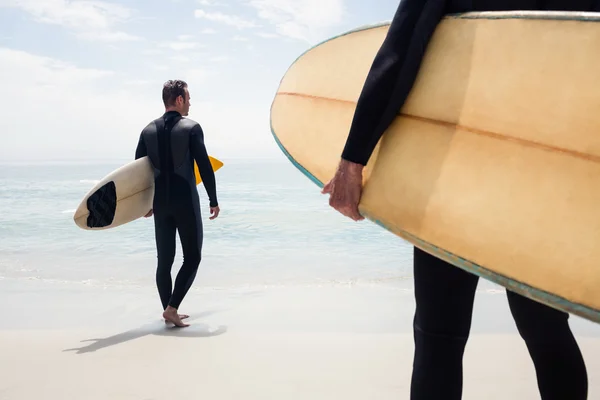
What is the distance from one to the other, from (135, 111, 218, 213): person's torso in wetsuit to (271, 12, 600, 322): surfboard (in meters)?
2.81

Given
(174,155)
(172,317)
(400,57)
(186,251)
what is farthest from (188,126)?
(400,57)

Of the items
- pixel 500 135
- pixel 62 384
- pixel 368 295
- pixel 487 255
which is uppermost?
pixel 500 135

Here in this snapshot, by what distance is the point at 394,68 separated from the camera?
3.99 feet

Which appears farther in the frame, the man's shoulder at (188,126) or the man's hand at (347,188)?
the man's shoulder at (188,126)

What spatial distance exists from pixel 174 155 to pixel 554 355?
3151 millimetres

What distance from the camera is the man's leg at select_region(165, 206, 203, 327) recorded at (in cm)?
395

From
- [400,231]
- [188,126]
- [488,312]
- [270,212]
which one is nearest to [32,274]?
[188,126]

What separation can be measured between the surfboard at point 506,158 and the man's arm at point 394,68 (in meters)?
0.04

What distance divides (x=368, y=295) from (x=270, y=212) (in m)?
12.3

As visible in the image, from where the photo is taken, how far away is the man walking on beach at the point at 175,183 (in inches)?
155

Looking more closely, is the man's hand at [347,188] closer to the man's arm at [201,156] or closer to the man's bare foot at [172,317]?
the man's arm at [201,156]

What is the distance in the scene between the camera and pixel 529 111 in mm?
1128

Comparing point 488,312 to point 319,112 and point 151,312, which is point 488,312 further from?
point 319,112

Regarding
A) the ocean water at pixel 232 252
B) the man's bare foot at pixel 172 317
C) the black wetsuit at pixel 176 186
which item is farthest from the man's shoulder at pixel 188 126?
the ocean water at pixel 232 252
